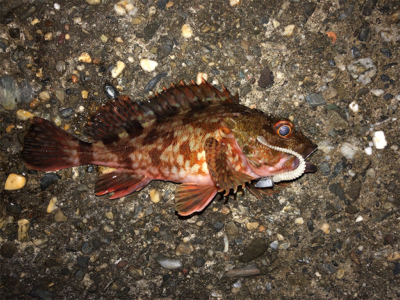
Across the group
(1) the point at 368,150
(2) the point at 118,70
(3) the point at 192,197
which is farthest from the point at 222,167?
(1) the point at 368,150

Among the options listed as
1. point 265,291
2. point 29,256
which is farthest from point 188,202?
point 29,256

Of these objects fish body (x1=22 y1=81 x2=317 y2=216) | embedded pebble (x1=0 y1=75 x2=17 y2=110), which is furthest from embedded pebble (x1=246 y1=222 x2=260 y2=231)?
embedded pebble (x1=0 y1=75 x2=17 y2=110)

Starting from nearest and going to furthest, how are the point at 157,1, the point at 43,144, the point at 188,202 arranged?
the point at 188,202 < the point at 43,144 < the point at 157,1

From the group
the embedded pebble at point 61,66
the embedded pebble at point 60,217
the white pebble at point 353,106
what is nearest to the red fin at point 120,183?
the embedded pebble at point 60,217

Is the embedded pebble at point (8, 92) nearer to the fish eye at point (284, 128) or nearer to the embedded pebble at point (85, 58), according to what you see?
the embedded pebble at point (85, 58)

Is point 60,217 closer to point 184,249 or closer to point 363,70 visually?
point 184,249

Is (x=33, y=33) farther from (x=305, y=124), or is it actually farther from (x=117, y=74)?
(x=305, y=124)
